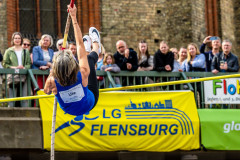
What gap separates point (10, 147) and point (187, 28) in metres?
11.2

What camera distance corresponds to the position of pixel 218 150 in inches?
560

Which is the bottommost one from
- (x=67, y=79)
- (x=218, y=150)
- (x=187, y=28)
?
(x=218, y=150)

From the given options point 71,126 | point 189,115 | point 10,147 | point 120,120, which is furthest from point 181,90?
point 10,147

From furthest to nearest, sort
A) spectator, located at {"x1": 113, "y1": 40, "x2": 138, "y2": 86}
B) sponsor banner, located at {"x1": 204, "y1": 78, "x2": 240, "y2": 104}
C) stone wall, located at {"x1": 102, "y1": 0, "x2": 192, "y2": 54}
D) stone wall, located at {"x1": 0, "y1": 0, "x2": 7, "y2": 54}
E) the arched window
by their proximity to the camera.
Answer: stone wall, located at {"x1": 102, "y1": 0, "x2": 192, "y2": 54}, the arched window, stone wall, located at {"x1": 0, "y1": 0, "x2": 7, "y2": 54}, sponsor banner, located at {"x1": 204, "y1": 78, "x2": 240, "y2": 104}, spectator, located at {"x1": 113, "y1": 40, "x2": 138, "y2": 86}

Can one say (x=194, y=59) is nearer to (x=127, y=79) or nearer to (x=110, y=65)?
(x=127, y=79)

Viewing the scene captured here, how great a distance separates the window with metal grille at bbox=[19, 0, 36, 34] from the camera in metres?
20.1

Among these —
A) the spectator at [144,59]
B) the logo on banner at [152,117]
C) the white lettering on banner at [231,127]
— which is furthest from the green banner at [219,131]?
the spectator at [144,59]

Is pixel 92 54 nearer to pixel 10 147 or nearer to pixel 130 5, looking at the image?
pixel 10 147

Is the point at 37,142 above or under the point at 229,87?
under

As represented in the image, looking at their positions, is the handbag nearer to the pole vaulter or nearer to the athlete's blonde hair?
the pole vaulter

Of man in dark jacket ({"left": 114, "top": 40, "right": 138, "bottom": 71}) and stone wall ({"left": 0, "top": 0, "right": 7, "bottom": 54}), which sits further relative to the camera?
stone wall ({"left": 0, "top": 0, "right": 7, "bottom": 54})

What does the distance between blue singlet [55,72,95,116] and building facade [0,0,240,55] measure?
10.4 m

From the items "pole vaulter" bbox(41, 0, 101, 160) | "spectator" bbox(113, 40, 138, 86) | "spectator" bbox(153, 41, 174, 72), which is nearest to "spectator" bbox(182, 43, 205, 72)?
"spectator" bbox(153, 41, 174, 72)

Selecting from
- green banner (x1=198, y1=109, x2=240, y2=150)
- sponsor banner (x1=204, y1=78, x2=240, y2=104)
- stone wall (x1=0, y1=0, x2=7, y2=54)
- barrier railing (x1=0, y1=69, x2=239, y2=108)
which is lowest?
green banner (x1=198, y1=109, x2=240, y2=150)
